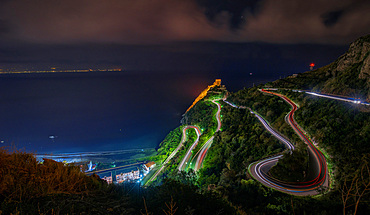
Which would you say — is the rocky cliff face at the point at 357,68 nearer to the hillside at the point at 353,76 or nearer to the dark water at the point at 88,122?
the hillside at the point at 353,76

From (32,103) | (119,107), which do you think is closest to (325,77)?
(119,107)

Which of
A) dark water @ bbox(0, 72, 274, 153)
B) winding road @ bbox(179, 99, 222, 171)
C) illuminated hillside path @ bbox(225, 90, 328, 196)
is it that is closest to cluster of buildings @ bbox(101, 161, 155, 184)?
winding road @ bbox(179, 99, 222, 171)

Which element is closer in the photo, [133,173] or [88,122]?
[133,173]

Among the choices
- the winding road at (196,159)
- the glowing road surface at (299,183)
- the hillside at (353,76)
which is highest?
the hillside at (353,76)

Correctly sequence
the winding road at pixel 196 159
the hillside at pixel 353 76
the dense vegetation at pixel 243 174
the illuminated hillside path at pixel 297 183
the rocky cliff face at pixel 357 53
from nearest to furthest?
1. the dense vegetation at pixel 243 174
2. the illuminated hillside path at pixel 297 183
3. the hillside at pixel 353 76
4. the winding road at pixel 196 159
5. the rocky cliff face at pixel 357 53

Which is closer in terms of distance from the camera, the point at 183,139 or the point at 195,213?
the point at 195,213

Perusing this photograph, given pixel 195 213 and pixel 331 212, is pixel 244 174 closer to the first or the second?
pixel 331 212

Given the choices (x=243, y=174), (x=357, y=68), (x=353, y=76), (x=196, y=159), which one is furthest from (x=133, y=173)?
(x=357, y=68)

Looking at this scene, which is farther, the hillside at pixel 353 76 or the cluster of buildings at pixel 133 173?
the cluster of buildings at pixel 133 173

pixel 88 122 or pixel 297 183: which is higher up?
pixel 88 122

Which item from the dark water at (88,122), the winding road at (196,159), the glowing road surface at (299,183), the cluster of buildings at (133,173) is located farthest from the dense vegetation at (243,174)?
the dark water at (88,122)

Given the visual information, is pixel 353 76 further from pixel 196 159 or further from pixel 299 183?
pixel 196 159
